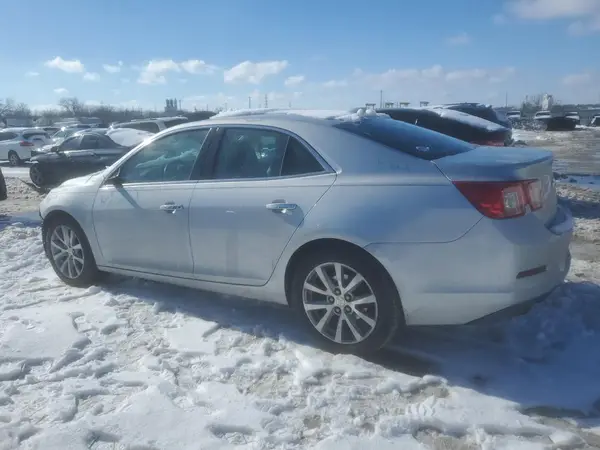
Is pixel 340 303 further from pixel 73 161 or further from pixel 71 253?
pixel 73 161

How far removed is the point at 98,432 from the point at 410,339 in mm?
2099

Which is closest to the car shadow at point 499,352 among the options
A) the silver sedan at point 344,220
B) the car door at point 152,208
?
the silver sedan at point 344,220

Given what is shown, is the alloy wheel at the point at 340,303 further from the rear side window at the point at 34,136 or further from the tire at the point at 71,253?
the rear side window at the point at 34,136

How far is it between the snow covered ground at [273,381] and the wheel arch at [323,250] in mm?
458

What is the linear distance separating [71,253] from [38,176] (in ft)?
32.1

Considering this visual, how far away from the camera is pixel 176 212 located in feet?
13.7

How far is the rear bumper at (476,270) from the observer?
308cm

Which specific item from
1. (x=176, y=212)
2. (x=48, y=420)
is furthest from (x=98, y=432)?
(x=176, y=212)

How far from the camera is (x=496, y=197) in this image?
311cm

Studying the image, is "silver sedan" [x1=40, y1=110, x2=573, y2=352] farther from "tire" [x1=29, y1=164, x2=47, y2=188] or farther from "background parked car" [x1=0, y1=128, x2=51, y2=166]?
"background parked car" [x1=0, y1=128, x2=51, y2=166]

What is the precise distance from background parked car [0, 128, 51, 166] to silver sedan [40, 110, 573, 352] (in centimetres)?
2002

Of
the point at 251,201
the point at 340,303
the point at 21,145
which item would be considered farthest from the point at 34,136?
the point at 340,303

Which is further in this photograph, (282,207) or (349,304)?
(282,207)

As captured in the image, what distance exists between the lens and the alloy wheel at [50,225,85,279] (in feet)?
16.5
